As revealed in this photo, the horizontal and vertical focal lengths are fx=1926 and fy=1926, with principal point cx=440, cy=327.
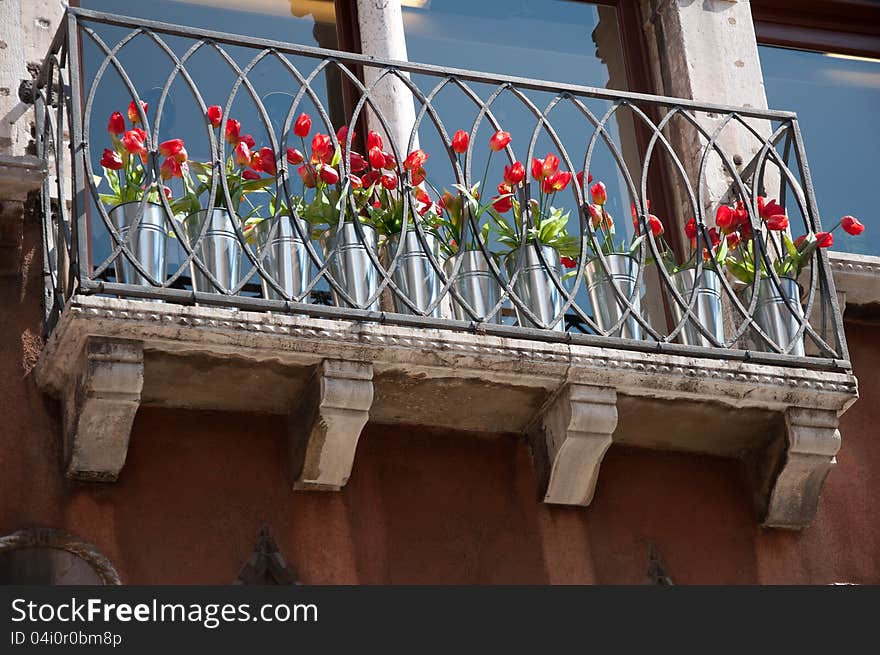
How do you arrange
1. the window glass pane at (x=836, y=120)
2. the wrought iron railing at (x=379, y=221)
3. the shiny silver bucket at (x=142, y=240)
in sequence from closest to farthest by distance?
the shiny silver bucket at (x=142, y=240), the wrought iron railing at (x=379, y=221), the window glass pane at (x=836, y=120)

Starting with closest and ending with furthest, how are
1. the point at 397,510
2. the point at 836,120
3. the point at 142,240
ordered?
the point at 142,240
the point at 397,510
the point at 836,120

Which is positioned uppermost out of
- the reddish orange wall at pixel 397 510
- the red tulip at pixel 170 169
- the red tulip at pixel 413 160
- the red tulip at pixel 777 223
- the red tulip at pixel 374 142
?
the red tulip at pixel 374 142

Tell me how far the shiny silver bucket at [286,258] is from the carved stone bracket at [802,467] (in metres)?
1.53

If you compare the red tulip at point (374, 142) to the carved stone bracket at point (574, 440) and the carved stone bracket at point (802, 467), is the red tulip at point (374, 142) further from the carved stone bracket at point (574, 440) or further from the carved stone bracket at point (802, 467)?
the carved stone bracket at point (802, 467)

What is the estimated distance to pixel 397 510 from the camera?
5641 mm

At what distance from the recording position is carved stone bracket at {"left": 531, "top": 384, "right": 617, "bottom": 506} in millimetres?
5543

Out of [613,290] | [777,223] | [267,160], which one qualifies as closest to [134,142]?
[267,160]

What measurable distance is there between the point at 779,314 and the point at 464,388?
1.04m

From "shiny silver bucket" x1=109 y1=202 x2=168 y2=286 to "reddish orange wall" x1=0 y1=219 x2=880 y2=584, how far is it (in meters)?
0.40

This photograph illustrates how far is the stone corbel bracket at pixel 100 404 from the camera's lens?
512 cm

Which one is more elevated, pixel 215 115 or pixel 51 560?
pixel 215 115

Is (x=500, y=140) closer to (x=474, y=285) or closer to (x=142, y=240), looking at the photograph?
(x=474, y=285)

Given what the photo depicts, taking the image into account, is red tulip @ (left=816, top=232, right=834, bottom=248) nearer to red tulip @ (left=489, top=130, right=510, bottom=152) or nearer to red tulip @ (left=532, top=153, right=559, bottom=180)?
red tulip @ (left=532, top=153, right=559, bottom=180)

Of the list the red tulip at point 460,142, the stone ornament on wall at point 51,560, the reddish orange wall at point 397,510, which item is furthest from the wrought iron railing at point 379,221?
the stone ornament on wall at point 51,560
